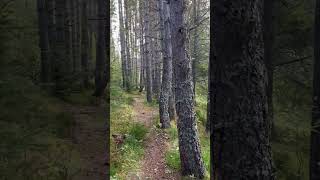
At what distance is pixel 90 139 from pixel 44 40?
1479 millimetres

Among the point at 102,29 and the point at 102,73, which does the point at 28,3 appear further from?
the point at 102,73

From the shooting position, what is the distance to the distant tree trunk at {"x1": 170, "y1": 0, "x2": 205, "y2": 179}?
9.35 meters

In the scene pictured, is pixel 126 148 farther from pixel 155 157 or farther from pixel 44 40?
pixel 44 40

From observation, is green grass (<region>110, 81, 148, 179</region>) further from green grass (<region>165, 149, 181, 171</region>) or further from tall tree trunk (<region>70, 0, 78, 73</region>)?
tall tree trunk (<region>70, 0, 78, 73</region>)

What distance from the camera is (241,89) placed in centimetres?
378

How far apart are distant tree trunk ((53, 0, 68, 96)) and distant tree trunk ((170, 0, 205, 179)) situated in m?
4.88

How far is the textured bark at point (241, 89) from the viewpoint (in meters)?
3.71

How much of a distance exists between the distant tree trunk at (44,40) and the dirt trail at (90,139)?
0.54 m

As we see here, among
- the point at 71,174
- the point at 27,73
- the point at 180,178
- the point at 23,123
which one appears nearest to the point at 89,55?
the point at 27,73

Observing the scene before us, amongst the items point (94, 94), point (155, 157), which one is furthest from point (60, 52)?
point (155, 157)

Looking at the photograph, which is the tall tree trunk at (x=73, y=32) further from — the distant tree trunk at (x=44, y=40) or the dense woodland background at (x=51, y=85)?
the distant tree trunk at (x=44, y=40)

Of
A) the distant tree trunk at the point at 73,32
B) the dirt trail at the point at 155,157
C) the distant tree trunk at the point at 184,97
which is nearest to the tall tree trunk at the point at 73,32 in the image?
the distant tree trunk at the point at 73,32

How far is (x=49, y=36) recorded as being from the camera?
4699mm

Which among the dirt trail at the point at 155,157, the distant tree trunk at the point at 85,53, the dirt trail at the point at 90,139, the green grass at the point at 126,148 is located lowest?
the dirt trail at the point at 155,157
